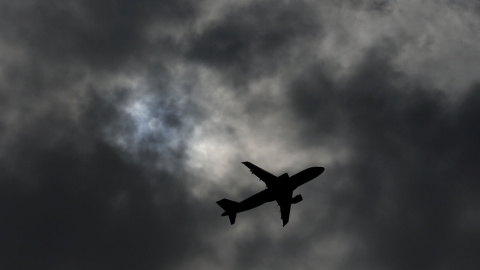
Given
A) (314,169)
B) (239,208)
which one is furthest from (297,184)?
(239,208)

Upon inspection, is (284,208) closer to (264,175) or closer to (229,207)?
(264,175)

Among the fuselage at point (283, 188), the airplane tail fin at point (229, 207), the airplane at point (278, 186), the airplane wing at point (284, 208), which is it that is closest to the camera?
the airplane at point (278, 186)

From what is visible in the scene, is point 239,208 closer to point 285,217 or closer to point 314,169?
point 285,217

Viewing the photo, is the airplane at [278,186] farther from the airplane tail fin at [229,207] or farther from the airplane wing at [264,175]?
the airplane tail fin at [229,207]

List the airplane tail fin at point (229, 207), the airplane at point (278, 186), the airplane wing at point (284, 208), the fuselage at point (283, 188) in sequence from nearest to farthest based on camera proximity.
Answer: the airplane at point (278, 186), the fuselage at point (283, 188), the airplane wing at point (284, 208), the airplane tail fin at point (229, 207)

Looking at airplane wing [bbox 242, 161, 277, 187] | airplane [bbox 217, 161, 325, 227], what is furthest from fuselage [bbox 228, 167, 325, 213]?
airplane wing [bbox 242, 161, 277, 187]

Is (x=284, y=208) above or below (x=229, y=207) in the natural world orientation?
below

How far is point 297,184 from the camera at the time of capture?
115 metres

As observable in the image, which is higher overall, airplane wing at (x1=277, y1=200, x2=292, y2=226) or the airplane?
the airplane

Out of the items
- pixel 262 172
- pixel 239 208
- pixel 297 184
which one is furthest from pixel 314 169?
pixel 239 208

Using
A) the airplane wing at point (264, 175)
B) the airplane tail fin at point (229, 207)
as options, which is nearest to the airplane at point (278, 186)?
the airplane wing at point (264, 175)

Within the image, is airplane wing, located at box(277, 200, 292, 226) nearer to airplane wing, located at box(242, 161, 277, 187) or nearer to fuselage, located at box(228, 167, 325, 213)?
fuselage, located at box(228, 167, 325, 213)

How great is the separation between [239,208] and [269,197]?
8122 millimetres

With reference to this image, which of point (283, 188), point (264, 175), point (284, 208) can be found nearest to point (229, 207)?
point (284, 208)
